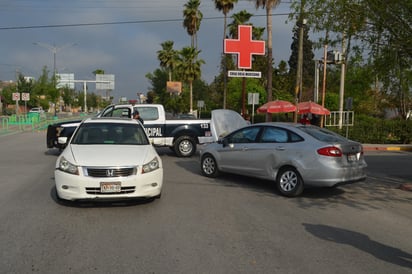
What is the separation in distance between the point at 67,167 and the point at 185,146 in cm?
821

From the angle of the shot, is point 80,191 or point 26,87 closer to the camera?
Answer: point 80,191

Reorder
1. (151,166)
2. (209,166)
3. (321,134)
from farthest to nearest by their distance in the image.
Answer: (209,166)
(321,134)
(151,166)

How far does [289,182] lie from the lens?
27.4ft

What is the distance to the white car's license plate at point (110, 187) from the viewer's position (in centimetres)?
654

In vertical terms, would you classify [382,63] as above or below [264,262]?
above

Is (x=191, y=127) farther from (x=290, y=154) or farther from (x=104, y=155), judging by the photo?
(x=104, y=155)

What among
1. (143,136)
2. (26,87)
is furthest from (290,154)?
(26,87)

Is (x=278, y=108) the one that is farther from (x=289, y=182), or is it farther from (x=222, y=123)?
(x=289, y=182)

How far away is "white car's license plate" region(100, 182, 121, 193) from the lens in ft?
21.5

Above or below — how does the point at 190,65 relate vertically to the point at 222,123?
above

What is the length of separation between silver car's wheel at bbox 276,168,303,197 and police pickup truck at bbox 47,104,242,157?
6188 mm

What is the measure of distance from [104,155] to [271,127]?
157 inches

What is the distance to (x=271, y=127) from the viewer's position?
30.1ft

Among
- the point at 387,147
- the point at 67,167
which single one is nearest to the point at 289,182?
the point at 67,167
